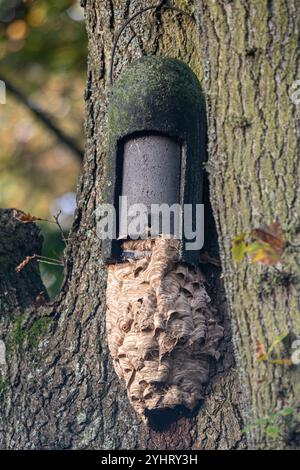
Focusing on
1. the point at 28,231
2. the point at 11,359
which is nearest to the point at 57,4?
the point at 28,231

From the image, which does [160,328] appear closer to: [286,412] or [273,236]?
[286,412]

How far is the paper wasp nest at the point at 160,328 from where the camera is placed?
377 cm

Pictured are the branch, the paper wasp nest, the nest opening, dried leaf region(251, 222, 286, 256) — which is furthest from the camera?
the branch

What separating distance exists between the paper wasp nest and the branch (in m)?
3.15

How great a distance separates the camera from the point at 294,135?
10.2ft

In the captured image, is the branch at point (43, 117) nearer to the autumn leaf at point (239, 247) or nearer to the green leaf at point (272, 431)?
the autumn leaf at point (239, 247)

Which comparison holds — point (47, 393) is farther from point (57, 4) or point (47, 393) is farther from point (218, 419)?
point (57, 4)

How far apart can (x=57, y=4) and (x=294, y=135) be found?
14.3ft

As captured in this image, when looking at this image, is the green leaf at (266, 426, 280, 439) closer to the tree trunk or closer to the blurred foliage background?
the tree trunk

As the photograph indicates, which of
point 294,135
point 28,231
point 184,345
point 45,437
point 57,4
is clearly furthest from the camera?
point 57,4

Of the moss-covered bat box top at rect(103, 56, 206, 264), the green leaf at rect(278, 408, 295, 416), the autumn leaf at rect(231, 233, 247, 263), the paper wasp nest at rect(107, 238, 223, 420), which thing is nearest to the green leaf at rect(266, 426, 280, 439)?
the green leaf at rect(278, 408, 295, 416)

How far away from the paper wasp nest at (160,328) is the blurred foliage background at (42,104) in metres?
2.27

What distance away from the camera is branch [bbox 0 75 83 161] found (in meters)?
6.96

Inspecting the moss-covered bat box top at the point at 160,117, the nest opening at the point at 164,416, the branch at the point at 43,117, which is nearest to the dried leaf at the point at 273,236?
the moss-covered bat box top at the point at 160,117
